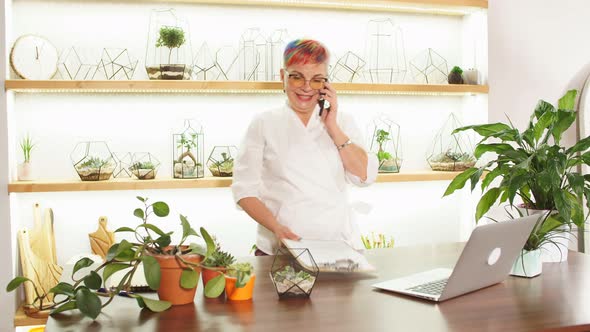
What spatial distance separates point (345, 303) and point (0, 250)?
224 centimetres

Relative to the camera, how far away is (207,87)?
349 centimetres

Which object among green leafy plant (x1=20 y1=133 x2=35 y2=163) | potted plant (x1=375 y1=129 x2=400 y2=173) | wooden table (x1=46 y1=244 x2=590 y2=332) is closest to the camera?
wooden table (x1=46 y1=244 x2=590 y2=332)

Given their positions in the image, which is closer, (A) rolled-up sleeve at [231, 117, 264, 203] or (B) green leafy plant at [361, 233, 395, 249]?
(A) rolled-up sleeve at [231, 117, 264, 203]

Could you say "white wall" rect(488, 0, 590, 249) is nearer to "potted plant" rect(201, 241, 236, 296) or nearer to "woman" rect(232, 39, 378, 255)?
"woman" rect(232, 39, 378, 255)

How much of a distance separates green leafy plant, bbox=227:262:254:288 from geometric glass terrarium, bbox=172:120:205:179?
1901 mm

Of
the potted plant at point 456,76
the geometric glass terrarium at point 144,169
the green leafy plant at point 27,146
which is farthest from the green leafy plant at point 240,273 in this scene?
the potted plant at point 456,76

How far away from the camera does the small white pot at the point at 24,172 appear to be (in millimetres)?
3471

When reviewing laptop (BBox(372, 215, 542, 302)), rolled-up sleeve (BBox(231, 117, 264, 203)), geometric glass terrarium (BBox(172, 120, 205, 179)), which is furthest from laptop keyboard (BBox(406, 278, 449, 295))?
geometric glass terrarium (BBox(172, 120, 205, 179))

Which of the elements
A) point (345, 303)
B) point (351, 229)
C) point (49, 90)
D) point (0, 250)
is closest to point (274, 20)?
point (49, 90)

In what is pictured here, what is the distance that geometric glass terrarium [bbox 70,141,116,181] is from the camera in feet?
11.3

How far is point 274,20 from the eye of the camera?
3869 mm

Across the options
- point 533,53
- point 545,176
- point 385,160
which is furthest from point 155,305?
point 533,53

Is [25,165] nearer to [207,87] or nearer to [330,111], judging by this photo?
[207,87]

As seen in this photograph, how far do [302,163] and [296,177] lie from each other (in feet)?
0.21
